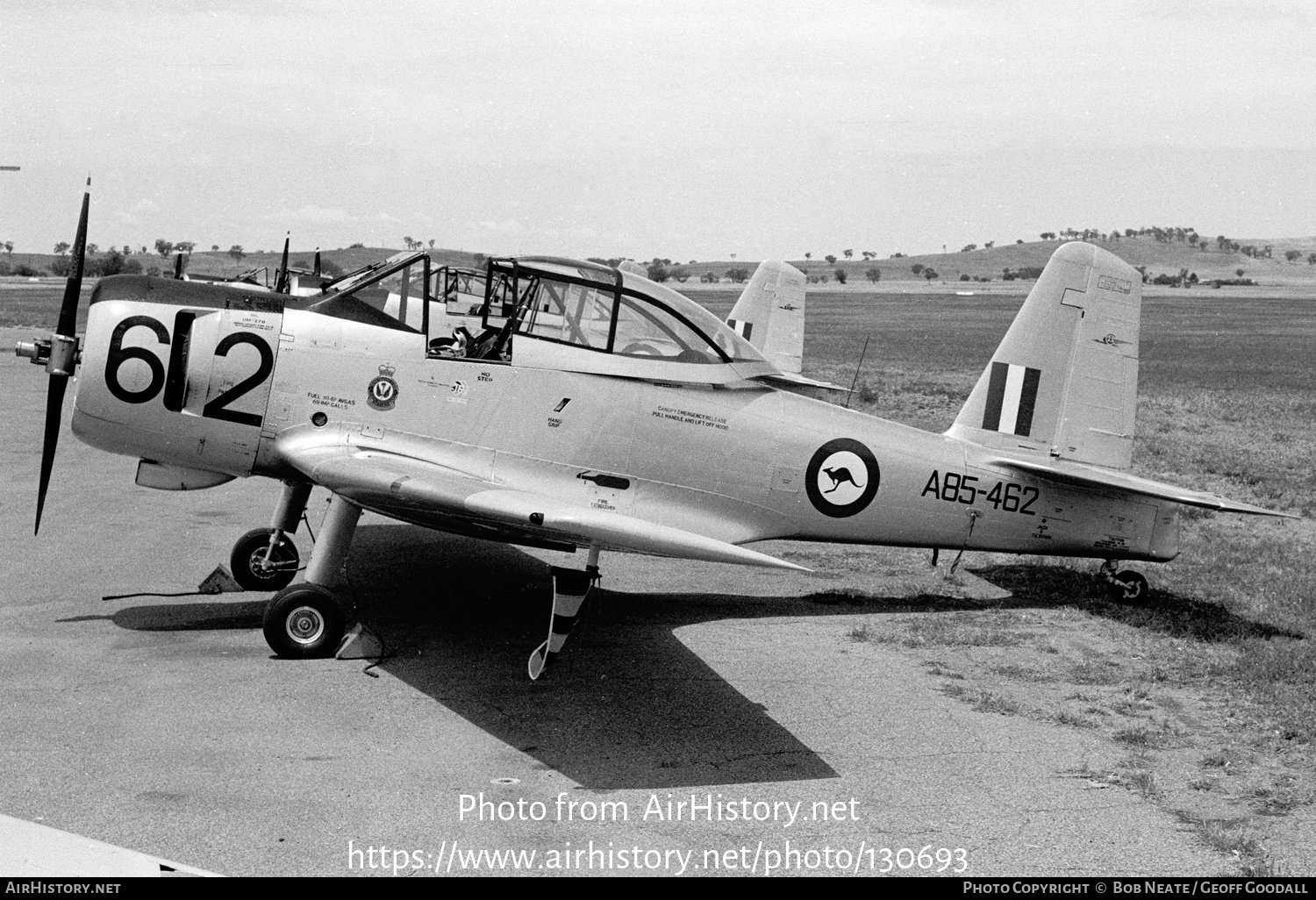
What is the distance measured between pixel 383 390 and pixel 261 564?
2.14 meters

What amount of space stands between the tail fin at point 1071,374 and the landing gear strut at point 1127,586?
35.3 inches

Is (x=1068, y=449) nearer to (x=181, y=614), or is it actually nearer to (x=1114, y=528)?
(x=1114, y=528)

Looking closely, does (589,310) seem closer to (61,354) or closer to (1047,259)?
(61,354)

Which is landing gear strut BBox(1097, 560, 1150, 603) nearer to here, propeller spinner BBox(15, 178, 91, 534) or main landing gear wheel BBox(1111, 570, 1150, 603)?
main landing gear wheel BBox(1111, 570, 1150, 603)

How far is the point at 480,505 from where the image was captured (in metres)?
6.51

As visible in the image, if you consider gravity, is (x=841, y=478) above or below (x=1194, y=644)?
above

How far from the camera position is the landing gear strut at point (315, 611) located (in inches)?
287

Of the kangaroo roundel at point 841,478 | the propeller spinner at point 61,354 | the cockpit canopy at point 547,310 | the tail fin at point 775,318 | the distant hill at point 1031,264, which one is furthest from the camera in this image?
the distant hill at point 1031,264

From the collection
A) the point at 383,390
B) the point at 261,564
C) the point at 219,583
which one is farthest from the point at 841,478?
the point at 219,583

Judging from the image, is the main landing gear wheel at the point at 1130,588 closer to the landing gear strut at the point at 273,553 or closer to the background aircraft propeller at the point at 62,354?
the landing gear strut at the point at 273,553

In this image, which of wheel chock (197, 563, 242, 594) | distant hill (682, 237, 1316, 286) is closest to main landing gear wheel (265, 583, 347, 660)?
wheel chock (197, 563, 242, 594)

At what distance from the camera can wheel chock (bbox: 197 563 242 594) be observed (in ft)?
28.5

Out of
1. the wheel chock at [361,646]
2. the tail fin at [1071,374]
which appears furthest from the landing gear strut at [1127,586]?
the wheel chock at [361,646]
